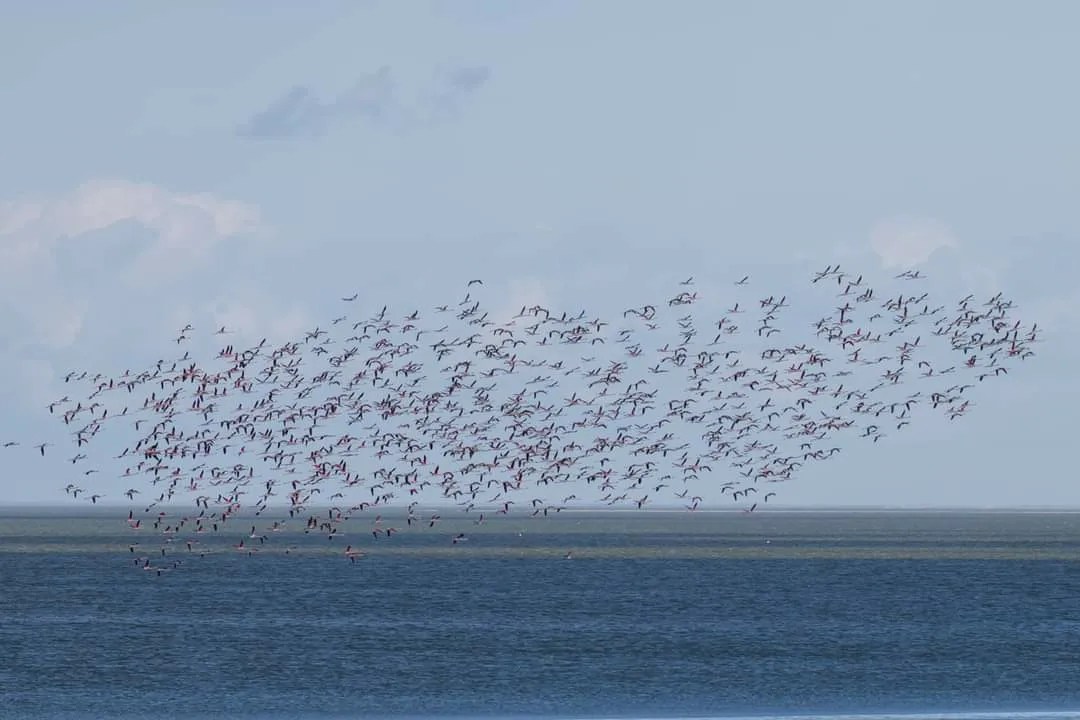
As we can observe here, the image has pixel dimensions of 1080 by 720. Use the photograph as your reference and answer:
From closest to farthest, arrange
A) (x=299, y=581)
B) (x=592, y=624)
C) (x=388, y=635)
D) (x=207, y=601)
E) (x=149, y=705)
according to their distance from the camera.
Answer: (x=149, y=705), (x=388, y=635), (x=592, y=624), (x=207, y=601), (x=299, y=581)

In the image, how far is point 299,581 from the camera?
107 metres

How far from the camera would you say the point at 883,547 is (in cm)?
17150

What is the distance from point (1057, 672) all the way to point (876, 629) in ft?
54.9

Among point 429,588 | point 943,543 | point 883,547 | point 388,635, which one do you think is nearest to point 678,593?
point 429,588

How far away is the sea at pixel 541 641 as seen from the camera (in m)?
48.9

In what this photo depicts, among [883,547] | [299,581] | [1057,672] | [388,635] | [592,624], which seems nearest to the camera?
[1057,672]

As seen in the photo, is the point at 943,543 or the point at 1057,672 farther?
the point at 943,543

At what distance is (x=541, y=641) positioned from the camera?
6612 centimetres

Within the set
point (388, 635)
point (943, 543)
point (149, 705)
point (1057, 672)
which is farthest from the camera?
point (943, 543)

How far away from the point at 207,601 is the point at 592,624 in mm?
23691

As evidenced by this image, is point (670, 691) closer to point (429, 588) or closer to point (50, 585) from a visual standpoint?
point (429, 588)

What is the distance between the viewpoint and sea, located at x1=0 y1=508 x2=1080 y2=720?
160 feet

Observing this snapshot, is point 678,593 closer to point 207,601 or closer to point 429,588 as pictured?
point 429,588

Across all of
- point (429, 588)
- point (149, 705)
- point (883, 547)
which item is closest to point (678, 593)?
point (429, 588)
